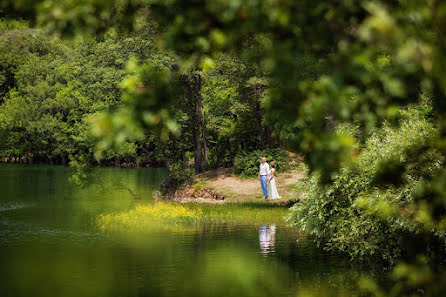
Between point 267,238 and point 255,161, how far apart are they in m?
17.2

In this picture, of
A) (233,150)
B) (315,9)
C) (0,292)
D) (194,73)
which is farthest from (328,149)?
(233,150)

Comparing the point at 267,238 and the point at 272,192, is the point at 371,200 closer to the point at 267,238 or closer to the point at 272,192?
the point at 267,238

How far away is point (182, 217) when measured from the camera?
26078 mm

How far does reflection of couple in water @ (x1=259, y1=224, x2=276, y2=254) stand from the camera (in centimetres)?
1901

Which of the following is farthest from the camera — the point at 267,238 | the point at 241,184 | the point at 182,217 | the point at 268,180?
the point at 241,184

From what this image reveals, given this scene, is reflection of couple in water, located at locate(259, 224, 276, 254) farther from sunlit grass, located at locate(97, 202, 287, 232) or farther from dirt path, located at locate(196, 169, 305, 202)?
dirt path, located at locate(196, 169, 305, 202)

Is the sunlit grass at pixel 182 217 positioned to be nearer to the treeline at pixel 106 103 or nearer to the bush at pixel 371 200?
the bush at pixel 371 200

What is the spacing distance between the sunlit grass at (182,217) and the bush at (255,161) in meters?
8.85

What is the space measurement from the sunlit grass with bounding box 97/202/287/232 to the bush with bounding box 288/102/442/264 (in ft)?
26.1

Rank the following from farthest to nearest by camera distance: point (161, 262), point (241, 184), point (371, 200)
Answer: point (241, 184)
point (161, 262)
point (371, 200)

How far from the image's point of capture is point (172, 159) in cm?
4675

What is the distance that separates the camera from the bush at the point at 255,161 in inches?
1483

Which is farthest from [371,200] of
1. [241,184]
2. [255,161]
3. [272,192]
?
[255,161]

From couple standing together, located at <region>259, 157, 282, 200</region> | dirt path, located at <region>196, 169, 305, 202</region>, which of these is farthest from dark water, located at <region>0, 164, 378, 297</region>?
dirt path, located at <region>196, 169, 305, 202</region>
